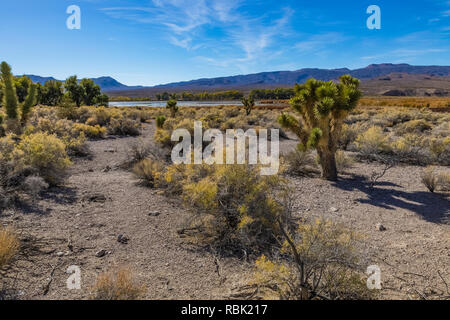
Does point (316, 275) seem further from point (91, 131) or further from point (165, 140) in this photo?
point (91, 131)

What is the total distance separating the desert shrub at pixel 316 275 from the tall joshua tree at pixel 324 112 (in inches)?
186

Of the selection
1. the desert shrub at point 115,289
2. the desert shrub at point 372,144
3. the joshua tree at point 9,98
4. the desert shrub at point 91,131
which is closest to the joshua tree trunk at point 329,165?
the desert shrub at point 372,144

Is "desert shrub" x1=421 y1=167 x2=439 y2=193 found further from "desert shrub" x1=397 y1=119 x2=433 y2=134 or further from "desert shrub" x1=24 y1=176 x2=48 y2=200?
"desert shrub" x1=397 y1=119 x2=433 y2=134

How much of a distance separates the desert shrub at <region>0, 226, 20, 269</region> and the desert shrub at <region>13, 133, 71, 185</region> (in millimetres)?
3388

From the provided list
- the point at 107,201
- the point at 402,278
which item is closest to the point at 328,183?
the point at 402,278

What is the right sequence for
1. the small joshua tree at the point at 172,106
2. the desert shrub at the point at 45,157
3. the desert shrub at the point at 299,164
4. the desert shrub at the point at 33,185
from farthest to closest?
the small joshua tree at the point at 172,106
the desert shrub at the point at 299,164
the desert shrub at the point at 45,157
the desert shrub at the point at 33,185

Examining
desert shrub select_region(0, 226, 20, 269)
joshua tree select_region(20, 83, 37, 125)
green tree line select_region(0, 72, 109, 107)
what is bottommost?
desert shrub select_region(0, 226, 20, 269)

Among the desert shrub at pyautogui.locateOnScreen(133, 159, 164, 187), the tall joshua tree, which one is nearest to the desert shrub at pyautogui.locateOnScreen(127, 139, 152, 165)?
the desert shrub at pyautogui.locateOnScreen(133, 159, 164, 187)

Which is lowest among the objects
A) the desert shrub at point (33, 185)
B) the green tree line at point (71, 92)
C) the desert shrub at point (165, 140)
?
the desert shrub at point (33, 185)

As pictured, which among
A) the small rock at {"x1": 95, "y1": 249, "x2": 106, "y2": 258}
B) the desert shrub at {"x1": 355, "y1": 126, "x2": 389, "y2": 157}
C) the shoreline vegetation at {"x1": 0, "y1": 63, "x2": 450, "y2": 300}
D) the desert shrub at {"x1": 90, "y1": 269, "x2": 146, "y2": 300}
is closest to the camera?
the desert shrub at {"x1": 90, "y1": 269, "x2": 146, "y2": 300}

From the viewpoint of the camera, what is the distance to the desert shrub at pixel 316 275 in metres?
2.98

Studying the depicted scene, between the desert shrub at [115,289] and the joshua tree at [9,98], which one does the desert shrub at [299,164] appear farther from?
the joshua tree at [9,98]

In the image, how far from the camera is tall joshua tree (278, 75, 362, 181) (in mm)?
7688

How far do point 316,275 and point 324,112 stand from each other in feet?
18.3
